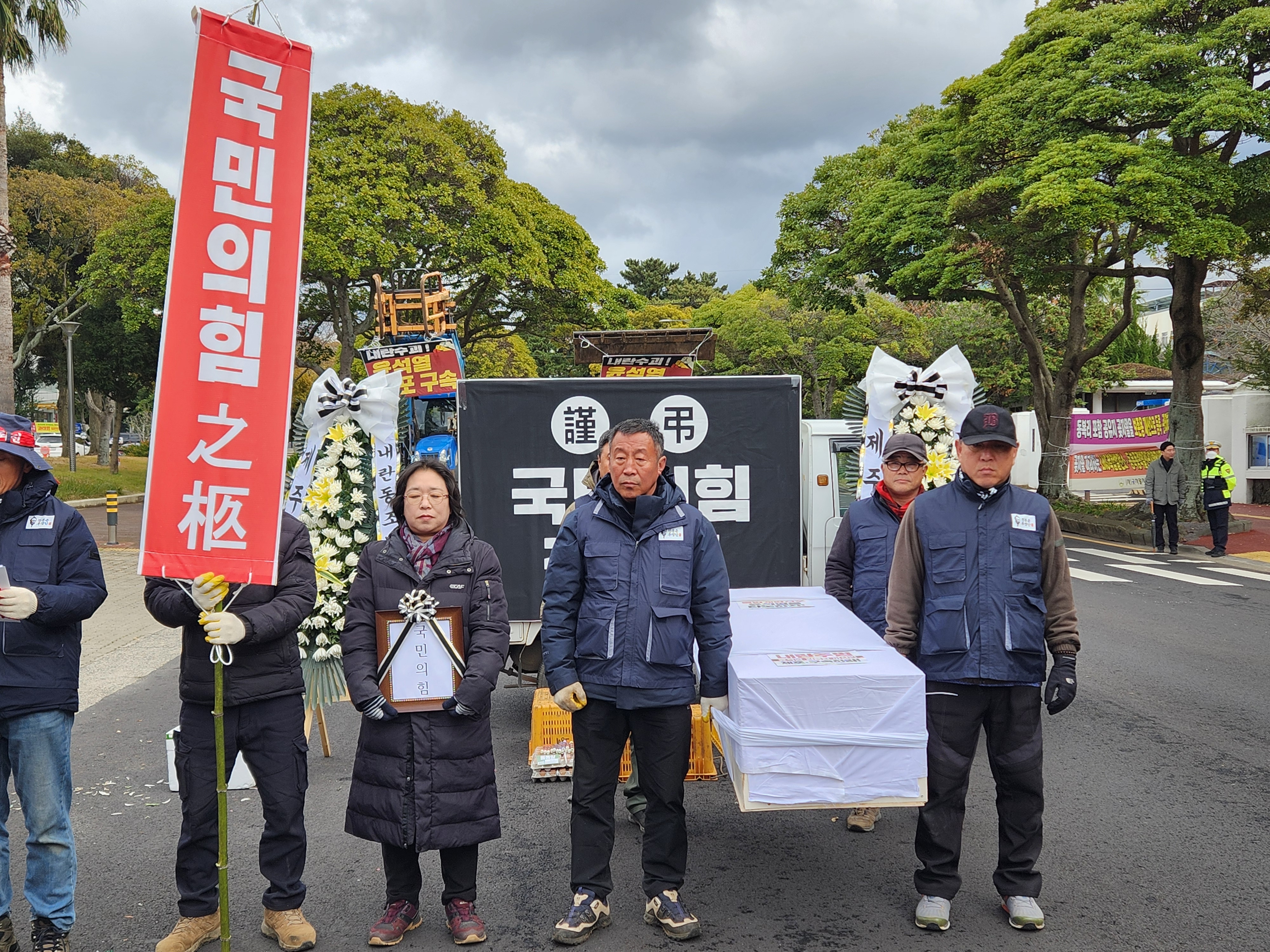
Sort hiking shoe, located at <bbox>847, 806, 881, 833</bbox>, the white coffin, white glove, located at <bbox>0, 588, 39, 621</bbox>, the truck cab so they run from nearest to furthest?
1. white glove, located at <bbox>0, 588, 39, 621</bbox>
2. the white coffin
3. hiking shoe, located at <bbox>847, 806, 881, 833</bbox>
4. the truck cab

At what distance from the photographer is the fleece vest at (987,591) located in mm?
3873

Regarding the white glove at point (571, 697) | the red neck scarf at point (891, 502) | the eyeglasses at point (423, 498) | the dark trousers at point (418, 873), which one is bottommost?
the dark trousers at point (418, 873)

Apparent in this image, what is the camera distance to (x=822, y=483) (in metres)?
9.90

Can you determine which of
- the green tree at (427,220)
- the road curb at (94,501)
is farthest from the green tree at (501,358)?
the road curb at (94,501)

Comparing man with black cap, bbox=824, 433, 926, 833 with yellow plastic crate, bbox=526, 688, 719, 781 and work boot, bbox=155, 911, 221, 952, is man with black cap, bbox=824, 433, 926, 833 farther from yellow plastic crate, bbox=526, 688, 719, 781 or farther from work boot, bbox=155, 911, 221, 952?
work boot, bbox=155, 911, 221, 952

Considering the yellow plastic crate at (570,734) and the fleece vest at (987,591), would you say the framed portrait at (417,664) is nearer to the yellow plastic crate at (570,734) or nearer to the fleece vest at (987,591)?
the fleece vest at (987,591)

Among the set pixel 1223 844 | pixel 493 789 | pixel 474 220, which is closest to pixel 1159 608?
pixel 1223 844

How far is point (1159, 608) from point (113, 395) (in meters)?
37.3

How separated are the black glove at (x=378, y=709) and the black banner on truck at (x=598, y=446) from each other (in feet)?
9.88

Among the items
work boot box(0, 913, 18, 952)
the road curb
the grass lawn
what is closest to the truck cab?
work boot box(0, 913, 18, 952)

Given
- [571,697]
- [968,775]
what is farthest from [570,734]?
[968,775]

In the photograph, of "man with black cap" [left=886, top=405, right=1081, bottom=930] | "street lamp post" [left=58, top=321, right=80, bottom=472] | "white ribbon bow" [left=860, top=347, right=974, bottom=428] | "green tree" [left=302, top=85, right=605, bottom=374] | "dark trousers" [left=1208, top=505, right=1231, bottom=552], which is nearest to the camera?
"man with black cap" [left=886, top=405, right=1081, bottom=930]

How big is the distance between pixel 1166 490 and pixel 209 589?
1740cm

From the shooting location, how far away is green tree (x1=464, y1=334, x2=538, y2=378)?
3491cm
